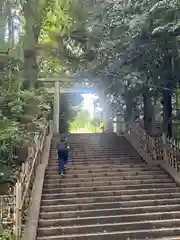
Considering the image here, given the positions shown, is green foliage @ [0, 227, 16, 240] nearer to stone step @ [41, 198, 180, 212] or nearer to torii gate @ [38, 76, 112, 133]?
stone step @ [41, 198, 180, 212]

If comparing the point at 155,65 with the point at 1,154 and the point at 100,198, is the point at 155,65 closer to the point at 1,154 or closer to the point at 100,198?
the point at 100,198

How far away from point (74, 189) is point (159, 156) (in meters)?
4.44

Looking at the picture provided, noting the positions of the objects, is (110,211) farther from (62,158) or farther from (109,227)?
(62,158)

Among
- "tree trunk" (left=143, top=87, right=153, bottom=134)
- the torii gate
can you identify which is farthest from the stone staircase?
the torii gate

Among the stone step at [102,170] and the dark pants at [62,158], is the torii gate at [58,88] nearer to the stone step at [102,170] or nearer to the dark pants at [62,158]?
the stone step at [102,170]

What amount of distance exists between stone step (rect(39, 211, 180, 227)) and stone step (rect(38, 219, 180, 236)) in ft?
0.76

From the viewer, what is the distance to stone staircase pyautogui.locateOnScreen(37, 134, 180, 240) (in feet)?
26.4

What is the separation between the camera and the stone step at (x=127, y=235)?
7.73m

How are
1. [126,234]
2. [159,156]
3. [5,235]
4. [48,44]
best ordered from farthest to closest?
[159,156] → [48,44] → [126,234] → [5,235]

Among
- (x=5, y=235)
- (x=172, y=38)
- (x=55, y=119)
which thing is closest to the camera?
(x=5, y=235)

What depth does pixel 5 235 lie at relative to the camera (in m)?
7.00

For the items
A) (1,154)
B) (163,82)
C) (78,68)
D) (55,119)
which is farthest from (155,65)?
(55,119)

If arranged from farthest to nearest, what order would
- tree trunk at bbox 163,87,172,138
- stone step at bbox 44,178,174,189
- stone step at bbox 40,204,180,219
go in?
tree trunk at bbox 163,87,172,138
stone step at bbox 44,178,174,189
stone step at bbox 40,204,180,219

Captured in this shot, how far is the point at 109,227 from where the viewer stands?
8188 millimetres
